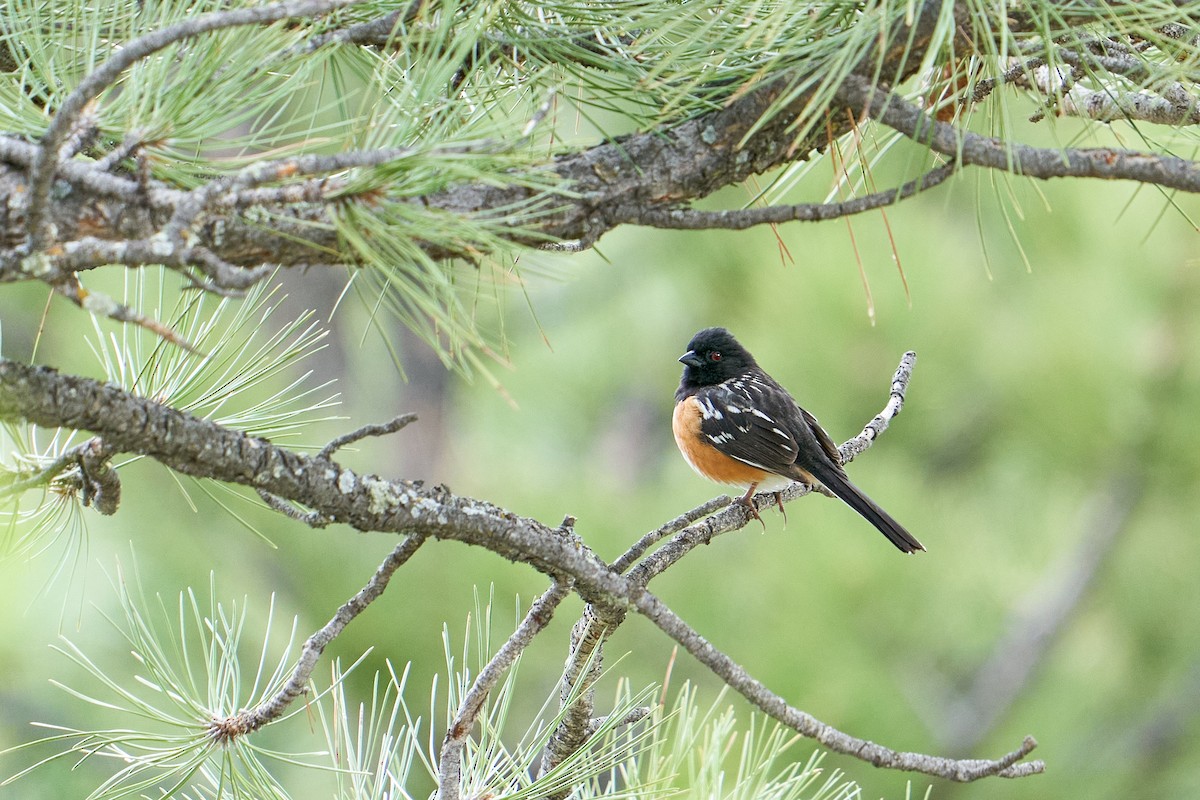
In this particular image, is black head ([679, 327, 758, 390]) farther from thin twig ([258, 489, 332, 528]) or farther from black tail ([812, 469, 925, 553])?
thin twig ([258, 489, 332, 528])

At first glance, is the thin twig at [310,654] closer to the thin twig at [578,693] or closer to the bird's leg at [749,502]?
the thin twig at [578,693]

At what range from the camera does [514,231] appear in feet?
3.17

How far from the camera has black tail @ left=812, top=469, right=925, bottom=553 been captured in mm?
2668

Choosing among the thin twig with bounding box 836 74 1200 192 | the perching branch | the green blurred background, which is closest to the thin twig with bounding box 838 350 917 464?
the perching branch

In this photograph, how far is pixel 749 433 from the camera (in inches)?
115

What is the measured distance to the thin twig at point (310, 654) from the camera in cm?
116

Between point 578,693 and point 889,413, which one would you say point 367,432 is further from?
point 889,413

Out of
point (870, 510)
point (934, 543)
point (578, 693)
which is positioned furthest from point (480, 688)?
point (934, 543)

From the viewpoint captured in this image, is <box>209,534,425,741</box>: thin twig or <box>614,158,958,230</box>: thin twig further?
<box>209,534,425,741</box>: thin twig

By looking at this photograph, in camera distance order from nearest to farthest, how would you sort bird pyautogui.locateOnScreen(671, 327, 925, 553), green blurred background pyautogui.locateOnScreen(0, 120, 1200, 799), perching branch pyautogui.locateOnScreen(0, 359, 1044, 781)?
perching branch pyautogui.locateOnScreen(0, 359, 1044, 781)
bird pyautogui.locateOnScreen(671, 327, 925, 553)
green blurred background pyautogui.locateOnScreen(0, 120, 1200, 799)

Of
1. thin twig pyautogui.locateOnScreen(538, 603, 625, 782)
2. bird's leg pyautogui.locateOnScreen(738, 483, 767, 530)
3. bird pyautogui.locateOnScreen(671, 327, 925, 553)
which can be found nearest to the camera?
thin twig pyautogui.locateOnScreen(538, 603, 625, 782)

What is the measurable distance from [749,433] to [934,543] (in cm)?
77

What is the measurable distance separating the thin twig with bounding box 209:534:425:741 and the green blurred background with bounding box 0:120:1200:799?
1.71 m

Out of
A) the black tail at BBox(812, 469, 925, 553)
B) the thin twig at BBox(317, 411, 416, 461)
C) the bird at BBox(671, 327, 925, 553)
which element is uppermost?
the bird at BBox(671, 327, 925, 553)
